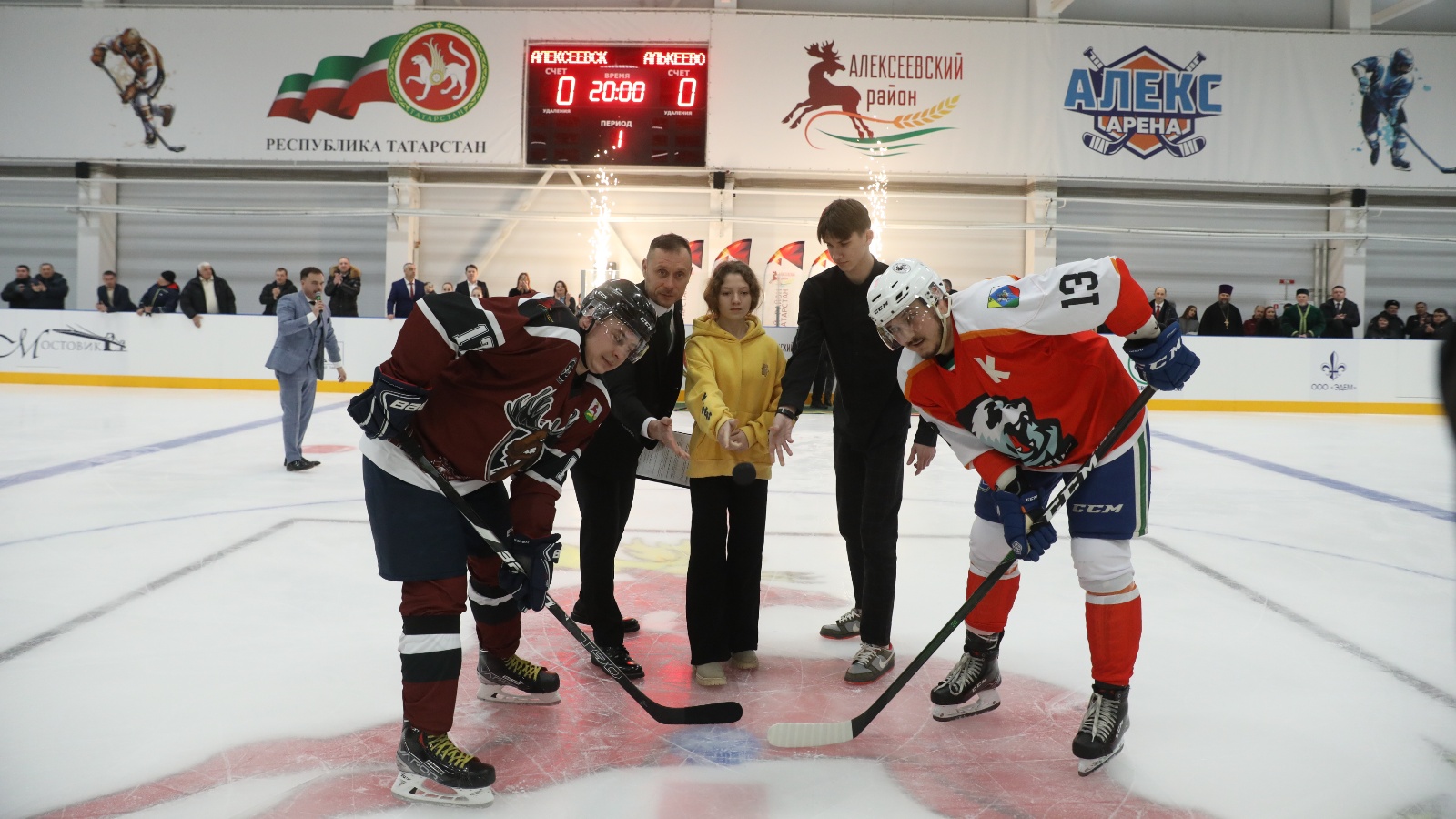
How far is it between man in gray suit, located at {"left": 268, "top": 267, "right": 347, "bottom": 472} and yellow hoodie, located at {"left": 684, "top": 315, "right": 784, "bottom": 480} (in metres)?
4.25

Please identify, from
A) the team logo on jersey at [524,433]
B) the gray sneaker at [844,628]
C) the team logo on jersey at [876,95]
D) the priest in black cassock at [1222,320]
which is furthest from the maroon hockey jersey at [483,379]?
the priest in black cassock at [1222,320]

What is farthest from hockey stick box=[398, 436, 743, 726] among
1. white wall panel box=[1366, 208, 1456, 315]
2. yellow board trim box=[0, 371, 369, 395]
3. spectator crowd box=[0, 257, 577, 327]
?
white wall panel box=[1366, 208, 1456, 315]

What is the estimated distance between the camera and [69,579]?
11.5 ft

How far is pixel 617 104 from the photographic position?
12328mm

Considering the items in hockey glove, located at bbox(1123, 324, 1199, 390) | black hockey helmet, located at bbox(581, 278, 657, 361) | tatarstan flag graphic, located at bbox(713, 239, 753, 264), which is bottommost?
hockey glove, located at bbox(1123, 324, 1199, 390)

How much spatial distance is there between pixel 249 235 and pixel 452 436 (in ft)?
48.0

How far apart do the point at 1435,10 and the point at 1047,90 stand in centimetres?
620

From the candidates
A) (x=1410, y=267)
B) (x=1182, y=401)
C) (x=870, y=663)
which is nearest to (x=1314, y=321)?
(x=1182, y=401)

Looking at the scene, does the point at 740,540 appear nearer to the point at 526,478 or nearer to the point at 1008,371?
the point at 526,478

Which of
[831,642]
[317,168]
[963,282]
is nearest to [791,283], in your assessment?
[963,282]

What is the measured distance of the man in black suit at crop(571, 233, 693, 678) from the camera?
2.67 metres

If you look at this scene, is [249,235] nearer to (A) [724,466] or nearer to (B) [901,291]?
(A) [724,466]

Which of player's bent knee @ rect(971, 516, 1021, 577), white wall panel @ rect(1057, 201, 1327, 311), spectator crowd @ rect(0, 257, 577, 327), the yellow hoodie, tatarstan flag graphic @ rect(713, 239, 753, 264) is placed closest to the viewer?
player's bent knee @ rect(971, 516, 1021, 577)

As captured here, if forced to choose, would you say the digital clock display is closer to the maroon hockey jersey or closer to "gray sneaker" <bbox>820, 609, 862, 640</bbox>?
"gray sneaker" <bbox>820, 609, 862, 640</bbox>
